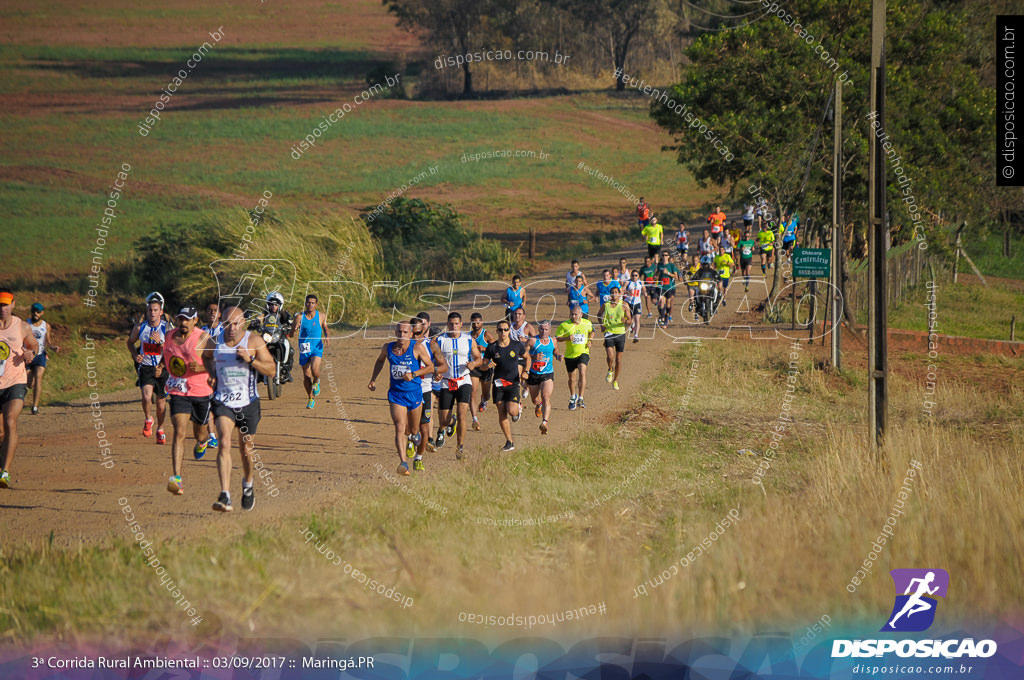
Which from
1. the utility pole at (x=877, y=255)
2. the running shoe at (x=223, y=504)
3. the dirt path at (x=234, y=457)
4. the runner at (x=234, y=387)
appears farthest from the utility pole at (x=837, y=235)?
the running shoe at (x=223, y=504)

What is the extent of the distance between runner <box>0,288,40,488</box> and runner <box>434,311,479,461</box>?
16.4 feet

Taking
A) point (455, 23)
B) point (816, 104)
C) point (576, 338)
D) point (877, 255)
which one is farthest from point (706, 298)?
point (455, 23)

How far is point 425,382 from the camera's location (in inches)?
497

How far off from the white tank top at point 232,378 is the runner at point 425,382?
2.38m

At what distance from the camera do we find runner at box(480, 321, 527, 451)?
14.0 m

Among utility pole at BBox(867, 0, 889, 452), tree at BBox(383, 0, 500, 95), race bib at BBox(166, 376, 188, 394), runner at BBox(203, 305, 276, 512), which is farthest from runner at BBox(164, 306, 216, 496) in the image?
tree at BBox(383, 0, 500, 95)

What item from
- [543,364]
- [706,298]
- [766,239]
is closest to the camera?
[543,364]

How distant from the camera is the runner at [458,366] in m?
13.2

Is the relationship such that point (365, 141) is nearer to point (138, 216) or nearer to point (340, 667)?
point (138, 216)

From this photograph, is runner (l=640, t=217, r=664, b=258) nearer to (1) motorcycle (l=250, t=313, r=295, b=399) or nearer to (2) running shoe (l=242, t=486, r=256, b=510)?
(1) motorcycle (l=250, t=313, r=295, b=399)

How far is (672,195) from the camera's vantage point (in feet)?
202

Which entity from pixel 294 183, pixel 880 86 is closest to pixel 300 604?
pixel 880 86

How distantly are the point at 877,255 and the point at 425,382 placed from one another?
5678 mm

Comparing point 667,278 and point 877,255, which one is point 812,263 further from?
point 877,255
